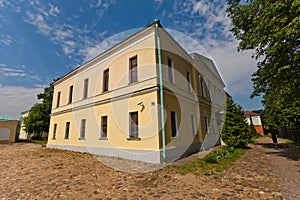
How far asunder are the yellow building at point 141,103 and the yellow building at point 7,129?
15.9m

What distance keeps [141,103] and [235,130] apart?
865 cm

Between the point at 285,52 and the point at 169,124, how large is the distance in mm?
6258

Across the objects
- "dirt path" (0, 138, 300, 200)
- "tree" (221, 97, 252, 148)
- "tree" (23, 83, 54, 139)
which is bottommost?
"dirt path" (0, 138, 300, 200)

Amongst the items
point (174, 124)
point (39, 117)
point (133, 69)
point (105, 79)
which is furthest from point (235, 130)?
point (39, 117)

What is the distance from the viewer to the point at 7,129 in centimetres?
2402

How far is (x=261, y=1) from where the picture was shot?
7078 millimetres

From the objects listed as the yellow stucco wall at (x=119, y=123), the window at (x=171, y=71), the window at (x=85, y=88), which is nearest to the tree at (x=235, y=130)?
the window at (x=171, y=71)

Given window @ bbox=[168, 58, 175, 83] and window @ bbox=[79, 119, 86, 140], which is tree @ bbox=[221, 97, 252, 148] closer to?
window @ bbox=[168, 58, 175, 83]

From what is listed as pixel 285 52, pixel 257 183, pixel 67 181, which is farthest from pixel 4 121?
pixel 285 52

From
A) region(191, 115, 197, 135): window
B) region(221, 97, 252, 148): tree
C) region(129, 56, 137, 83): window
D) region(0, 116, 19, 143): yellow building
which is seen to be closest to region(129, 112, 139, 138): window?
region(129, 56, 137, 83): window

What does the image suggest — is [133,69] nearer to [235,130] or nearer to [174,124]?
[174,124]

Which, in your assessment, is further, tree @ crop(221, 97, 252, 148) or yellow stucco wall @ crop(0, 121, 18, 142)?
yellow stucco wall @ crop(0, 121, 18, 142)

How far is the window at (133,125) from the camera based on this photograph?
898 centimetres

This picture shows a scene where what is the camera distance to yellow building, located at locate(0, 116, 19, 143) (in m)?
23.4
